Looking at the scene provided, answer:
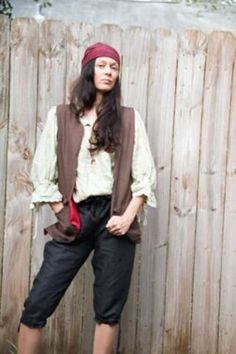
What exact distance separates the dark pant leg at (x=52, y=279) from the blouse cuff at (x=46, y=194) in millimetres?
237

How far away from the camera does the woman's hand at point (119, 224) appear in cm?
349

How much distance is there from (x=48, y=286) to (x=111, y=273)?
33 cm

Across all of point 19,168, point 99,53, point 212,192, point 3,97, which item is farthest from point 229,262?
point 3,97

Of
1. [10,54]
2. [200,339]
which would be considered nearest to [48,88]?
[10,54]

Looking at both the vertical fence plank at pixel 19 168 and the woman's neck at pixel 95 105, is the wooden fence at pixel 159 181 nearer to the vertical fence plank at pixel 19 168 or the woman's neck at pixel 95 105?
the vertical fence plank at pixel 19 168

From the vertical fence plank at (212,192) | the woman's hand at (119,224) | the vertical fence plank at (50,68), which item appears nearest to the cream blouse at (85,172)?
the woman's hand at (119,224)

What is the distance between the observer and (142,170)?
11.8ft

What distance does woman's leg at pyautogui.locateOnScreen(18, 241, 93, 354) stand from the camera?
141 inches

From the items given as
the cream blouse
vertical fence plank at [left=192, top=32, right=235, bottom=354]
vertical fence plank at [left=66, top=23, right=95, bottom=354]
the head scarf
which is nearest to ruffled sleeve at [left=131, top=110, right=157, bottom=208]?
the cream blouse

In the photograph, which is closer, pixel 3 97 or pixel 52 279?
pixel 52 279

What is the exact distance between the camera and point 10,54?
4078 millimetres

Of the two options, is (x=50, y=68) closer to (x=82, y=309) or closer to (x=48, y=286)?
(x=48, y=286)

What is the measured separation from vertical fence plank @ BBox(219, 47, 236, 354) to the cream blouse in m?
0.72

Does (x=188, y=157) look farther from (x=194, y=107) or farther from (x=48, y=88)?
(x=48, y=88)
